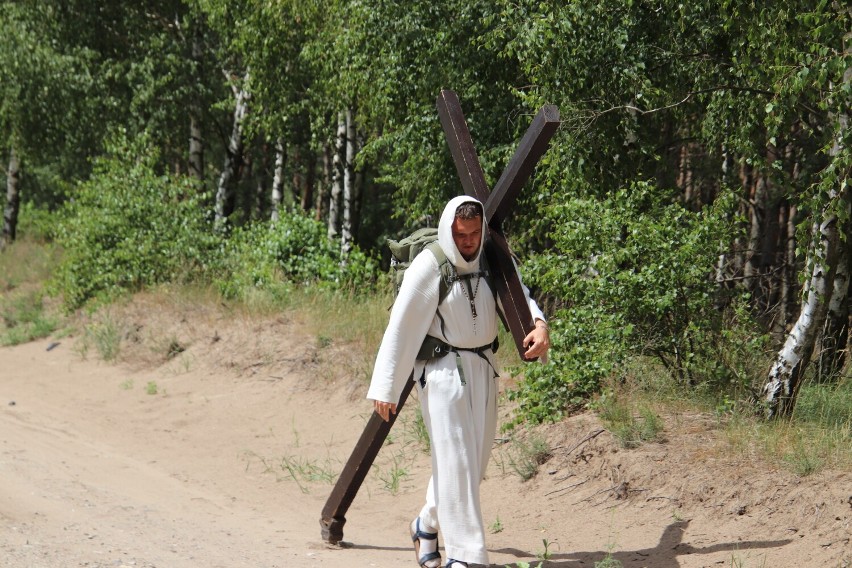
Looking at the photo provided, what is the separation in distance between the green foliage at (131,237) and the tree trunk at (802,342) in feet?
34.2

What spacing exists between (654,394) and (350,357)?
4.58 m

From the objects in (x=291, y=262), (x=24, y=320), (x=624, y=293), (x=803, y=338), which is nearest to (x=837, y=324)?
(x=803, y=338)

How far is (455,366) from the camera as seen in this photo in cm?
564

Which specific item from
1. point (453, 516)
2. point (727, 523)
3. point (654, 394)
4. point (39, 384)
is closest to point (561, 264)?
point (654, 394)

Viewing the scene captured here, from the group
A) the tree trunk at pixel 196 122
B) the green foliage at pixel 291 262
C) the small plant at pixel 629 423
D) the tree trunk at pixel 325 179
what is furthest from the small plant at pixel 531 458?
the tree trunk at pixel 196 122

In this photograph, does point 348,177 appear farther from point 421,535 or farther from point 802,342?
point 421,535

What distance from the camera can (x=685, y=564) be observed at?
609 centimetres

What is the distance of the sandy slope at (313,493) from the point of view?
630 cm

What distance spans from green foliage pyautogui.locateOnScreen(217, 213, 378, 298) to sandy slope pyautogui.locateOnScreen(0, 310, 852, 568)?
9.42ft

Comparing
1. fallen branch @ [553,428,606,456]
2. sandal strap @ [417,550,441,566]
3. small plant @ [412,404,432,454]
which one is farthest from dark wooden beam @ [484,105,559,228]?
small plant @ [412,404,432,454]

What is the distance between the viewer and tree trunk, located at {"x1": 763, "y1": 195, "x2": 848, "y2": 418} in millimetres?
7613

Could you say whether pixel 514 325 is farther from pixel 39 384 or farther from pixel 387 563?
pixel 39 384

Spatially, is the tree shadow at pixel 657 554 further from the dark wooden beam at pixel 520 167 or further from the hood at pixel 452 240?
the dark wooden beam at pixel 520 167

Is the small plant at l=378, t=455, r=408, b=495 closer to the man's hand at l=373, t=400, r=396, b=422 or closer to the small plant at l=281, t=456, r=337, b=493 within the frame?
the small plant at l=281, t=456, r=337, b=493
